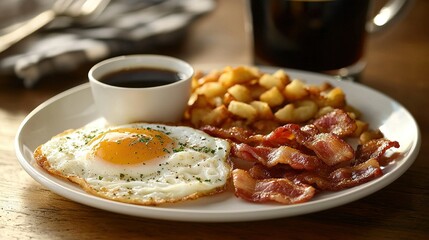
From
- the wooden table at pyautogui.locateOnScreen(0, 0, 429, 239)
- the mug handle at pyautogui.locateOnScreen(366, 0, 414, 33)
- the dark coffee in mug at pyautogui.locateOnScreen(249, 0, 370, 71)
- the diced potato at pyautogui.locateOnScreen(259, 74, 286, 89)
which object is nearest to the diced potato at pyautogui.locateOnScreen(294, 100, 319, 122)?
the diced potato at pyautogui.locateOnScreen(259, 74, 286, 89)

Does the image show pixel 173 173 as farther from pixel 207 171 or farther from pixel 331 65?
pixel 331 65

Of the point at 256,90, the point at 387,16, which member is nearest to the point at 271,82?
the point at 256,90

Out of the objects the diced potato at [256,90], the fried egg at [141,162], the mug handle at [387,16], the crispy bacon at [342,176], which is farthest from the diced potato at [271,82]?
the mug handle at [387,16]

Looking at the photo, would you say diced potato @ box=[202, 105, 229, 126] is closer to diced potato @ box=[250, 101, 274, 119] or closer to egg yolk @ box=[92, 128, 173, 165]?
diced potato @ box=[250, 101, 274, 119]

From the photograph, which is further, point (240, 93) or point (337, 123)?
point (240, 93)

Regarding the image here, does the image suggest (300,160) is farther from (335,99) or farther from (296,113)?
(335,99)

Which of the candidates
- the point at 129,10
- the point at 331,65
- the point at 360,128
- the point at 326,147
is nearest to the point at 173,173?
the point at 326,147

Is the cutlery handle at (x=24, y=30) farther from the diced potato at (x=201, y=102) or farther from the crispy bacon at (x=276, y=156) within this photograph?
the crispy bacon at (x=276, y=156)
